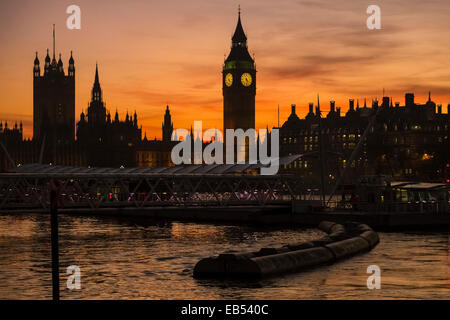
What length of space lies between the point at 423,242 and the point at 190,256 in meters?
16.9

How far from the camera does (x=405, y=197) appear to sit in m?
75.8

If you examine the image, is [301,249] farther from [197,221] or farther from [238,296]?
[197,221]

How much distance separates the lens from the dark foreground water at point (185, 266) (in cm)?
3550

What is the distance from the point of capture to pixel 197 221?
88.8 m

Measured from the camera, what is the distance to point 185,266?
45.6m

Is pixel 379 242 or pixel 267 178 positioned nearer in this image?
pixel 379 242

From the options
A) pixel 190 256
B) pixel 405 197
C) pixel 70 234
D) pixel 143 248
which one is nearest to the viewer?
pixel 190 256

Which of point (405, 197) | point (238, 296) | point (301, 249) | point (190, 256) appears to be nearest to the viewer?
point (238, 296)

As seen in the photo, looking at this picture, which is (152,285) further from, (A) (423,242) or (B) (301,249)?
(A) (423,242)

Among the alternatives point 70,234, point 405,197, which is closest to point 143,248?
point 70,234

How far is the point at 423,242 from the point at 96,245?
73.6 ft

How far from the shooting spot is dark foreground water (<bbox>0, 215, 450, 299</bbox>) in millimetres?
35500
